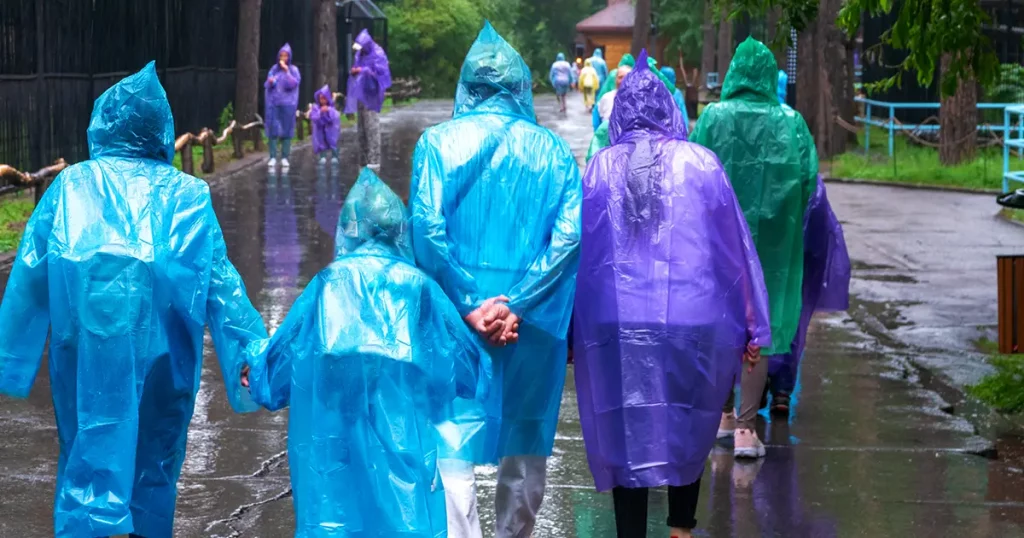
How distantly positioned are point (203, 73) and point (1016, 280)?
2130cm

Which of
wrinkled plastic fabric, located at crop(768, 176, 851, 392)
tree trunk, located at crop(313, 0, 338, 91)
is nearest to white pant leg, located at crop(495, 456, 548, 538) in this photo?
wrinkled plastic fabric, located at crop(768, 176, 851, 392)

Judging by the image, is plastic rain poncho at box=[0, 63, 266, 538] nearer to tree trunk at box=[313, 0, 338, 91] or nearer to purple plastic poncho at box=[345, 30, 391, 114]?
purple plastic poncho at box=[345, 30, 391, 114]

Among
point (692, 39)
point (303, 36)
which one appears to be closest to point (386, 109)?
point (303, 36)

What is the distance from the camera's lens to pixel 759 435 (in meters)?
7.45

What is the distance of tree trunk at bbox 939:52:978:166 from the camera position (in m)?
21.6

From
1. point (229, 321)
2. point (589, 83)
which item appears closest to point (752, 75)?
point (229, 321)

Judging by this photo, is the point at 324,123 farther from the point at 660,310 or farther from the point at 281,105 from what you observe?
the point at 660,310

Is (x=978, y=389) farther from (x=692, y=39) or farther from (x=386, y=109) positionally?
(x=692, y=39)

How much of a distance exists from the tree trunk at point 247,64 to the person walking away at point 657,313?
23202mm

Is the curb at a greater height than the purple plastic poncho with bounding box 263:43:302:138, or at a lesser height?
lesser

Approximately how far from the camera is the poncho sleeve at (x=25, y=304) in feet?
15.5

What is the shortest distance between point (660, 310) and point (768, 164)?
196cm

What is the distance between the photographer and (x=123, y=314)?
4648mm

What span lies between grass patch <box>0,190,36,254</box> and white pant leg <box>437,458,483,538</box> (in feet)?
30.6
